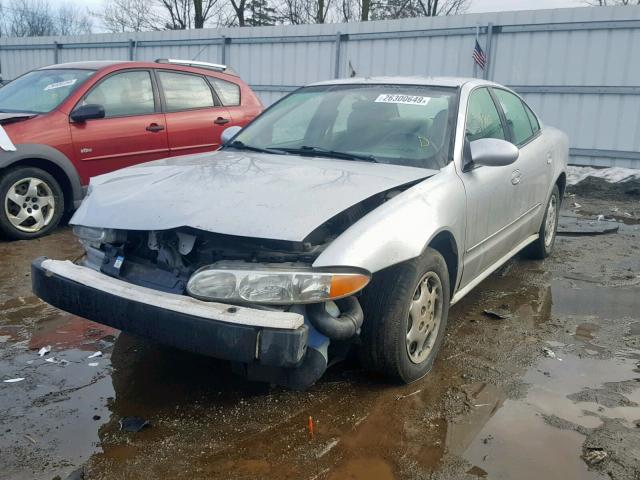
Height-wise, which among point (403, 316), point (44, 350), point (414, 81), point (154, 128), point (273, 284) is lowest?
point (44, 350)

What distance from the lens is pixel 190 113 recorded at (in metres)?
6.68

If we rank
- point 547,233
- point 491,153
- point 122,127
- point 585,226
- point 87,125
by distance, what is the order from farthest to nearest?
point 585,226, point 122,127, point 87,125, point 547,233, point 491,153

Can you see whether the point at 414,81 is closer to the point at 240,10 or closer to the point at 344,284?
the point at 344,284

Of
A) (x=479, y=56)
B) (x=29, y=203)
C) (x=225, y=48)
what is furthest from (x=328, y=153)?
(x=225, y=48)

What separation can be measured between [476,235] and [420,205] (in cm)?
77

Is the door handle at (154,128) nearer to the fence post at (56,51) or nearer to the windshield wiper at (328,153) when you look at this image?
the windshield wiper at (328,153)

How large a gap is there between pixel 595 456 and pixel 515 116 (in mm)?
2990

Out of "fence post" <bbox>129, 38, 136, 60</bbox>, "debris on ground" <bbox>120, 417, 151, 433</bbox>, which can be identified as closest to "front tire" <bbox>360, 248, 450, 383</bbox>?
"debris on ground" <bbox>120, 417, 151, 433</bbox>

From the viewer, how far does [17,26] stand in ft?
138

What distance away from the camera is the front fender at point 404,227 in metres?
2.53

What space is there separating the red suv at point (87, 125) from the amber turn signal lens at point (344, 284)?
13.5 feet

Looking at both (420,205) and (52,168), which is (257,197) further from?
(52,168)

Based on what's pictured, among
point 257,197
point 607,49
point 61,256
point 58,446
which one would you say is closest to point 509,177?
point 257,197

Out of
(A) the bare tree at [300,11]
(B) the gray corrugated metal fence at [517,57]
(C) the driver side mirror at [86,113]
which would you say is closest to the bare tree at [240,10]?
(A) the bare tree at [300,11]
